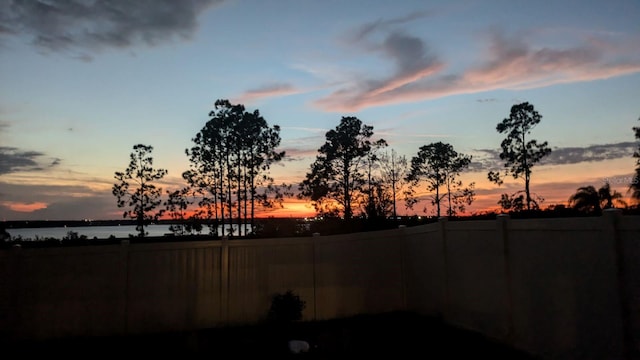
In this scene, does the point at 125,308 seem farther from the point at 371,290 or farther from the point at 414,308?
the point at 414,308

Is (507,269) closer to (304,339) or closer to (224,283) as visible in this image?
(304,339)

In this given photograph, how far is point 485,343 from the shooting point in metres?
8.79

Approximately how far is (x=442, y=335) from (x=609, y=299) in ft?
12.3

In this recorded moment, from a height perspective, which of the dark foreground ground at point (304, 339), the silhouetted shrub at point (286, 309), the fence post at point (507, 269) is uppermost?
the fence post at point (507, 269)

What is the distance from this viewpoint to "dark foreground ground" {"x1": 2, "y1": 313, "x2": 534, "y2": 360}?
28.9 ft

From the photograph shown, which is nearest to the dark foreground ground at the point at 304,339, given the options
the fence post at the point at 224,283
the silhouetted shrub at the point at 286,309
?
the silhouetted shrub at the point at 286,309

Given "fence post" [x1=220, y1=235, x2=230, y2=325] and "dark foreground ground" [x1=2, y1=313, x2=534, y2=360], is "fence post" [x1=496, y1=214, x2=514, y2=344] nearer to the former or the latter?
"dark foreground ground" [x1=2, y1=313, x2=534, y2=360]

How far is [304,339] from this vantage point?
1005 cm

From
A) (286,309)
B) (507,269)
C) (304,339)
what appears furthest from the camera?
(286,309)

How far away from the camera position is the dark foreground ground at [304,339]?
28.9 feet

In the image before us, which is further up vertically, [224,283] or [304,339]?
[224,283]

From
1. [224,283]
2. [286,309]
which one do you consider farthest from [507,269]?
[224,283]

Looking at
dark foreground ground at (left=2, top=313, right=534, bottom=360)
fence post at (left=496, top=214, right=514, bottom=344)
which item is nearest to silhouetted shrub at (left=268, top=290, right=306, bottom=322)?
dark foreground ground at (left=2, top=313, right=534, bottom=360)

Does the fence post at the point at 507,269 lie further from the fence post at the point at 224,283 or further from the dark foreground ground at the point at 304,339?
the fence post at the point at 224,283
